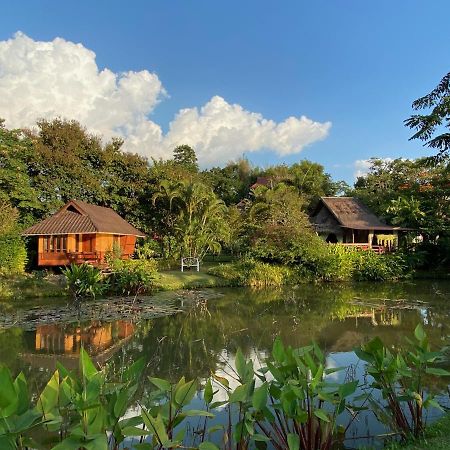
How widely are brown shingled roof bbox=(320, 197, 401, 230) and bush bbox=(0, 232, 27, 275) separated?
18.4 m

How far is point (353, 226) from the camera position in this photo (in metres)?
26.8

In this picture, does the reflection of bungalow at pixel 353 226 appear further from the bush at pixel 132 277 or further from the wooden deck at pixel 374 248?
the bush at pixel 132 277

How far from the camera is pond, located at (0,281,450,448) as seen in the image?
23.4 ft

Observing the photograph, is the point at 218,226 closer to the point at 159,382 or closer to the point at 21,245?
the point at 21,245

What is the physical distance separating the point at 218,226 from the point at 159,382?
19880 millimetres

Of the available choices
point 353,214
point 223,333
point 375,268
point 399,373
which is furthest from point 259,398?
point 353,214

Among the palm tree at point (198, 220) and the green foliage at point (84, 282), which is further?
the palm tree at point (198, 220)

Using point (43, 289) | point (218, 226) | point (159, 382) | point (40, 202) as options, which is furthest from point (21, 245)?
point (159, 382)

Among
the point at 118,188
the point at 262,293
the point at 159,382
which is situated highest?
the point at 118,188

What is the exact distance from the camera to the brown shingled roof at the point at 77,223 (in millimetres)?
19884

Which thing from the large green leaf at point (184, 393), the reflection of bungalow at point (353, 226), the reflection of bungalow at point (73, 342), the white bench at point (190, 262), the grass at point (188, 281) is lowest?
the reflection of bungalow at point (73, 342)

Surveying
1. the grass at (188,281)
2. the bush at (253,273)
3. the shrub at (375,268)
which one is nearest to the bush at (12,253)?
the grass at (188,281)

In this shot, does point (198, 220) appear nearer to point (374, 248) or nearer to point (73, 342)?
point (374, 248)

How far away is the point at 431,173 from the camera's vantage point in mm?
27234
